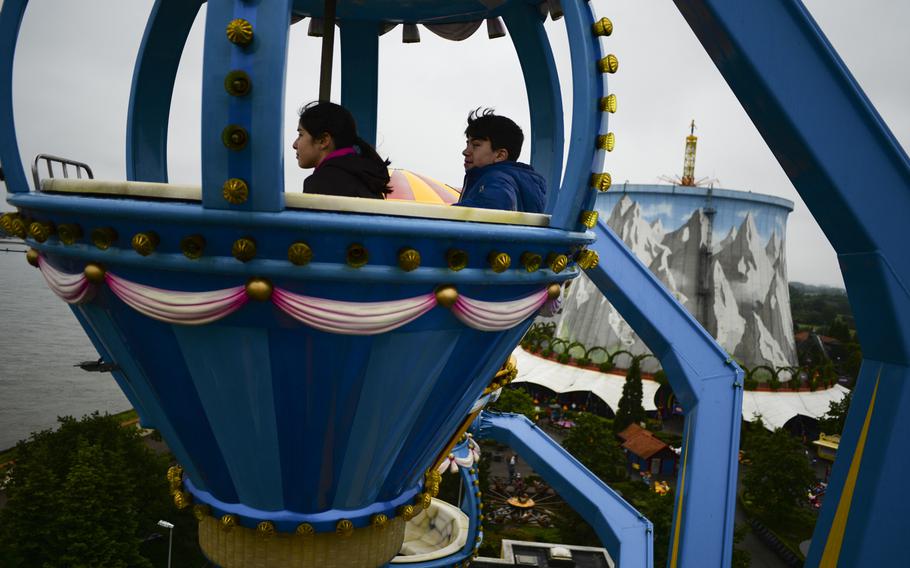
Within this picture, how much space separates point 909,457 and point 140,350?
3425 mm

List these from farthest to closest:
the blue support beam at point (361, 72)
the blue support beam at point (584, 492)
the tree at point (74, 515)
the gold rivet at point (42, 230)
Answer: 1. the tree at point (74, 515)
2. the blue support beam at point (584, 492)
3. the blue support beam at point (361, 72)
4. the gold rivet at point (42, 230)

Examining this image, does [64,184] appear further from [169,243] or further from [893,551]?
[893,551]

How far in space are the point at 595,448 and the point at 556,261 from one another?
20.1m

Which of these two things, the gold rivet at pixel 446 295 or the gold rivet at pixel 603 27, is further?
the gold rivet at pixel 603 27

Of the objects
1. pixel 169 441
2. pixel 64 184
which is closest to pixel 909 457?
pixel 169 441

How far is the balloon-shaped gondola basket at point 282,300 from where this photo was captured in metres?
2.12

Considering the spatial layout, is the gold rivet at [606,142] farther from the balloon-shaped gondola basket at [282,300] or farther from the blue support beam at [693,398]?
the blue support beam at [693,398]

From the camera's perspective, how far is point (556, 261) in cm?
281

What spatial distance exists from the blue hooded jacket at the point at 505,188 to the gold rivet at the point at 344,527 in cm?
158

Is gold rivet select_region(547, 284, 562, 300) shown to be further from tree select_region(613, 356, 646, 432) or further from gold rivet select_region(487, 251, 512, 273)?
tree select_region(613, 356, 646, 432)

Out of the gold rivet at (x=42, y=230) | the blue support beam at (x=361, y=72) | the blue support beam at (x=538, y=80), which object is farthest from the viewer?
the blue support beam at (x=361, y=72)

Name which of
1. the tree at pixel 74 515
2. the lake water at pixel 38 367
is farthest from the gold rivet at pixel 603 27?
the lake water at pixel 38 367

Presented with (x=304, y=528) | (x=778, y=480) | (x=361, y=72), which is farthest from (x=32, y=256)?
(x=778, y=480)

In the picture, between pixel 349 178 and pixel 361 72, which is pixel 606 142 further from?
pixel 361 72
